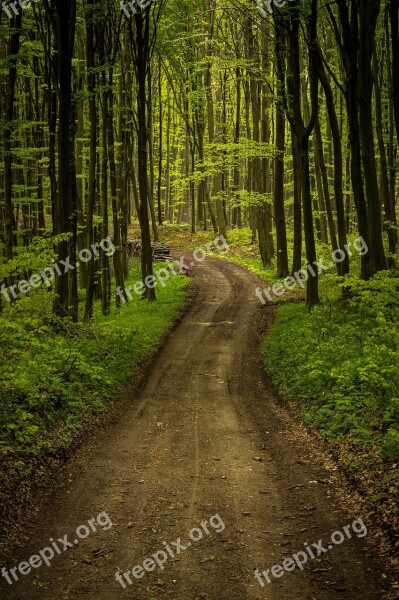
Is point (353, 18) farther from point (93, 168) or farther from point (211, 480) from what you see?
point (211, 480)

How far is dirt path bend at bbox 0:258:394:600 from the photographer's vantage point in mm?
5258

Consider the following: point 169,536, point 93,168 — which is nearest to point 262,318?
point 93,168

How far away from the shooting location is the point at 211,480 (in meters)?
7.66

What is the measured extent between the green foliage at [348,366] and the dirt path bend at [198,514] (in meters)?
0.73

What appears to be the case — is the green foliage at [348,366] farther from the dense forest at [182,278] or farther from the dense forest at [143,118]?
the dense forest at [143,118]

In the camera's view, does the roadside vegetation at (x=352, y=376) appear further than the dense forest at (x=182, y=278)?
No

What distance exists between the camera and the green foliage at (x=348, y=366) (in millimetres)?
8031

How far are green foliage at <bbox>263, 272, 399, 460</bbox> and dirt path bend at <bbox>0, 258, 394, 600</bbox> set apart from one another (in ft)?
2.38

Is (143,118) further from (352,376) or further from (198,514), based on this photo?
(198,514)

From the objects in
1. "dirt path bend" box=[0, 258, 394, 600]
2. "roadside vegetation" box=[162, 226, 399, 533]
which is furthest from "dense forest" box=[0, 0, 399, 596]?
"dirt path bend" box=[0, 258, 394, 600]

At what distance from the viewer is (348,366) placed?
985 cm

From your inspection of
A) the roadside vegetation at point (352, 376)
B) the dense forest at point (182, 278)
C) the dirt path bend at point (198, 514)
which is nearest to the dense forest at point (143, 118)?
the dense forest at point (182, 278)

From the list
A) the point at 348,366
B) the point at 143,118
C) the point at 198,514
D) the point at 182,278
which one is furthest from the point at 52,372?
the point at 182,278

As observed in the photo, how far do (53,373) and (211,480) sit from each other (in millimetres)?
4625
